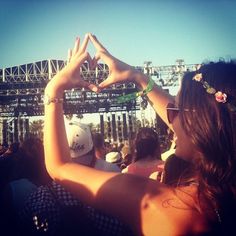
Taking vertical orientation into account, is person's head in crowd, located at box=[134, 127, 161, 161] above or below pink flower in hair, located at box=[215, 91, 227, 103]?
below

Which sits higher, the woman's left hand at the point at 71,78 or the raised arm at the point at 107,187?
the woman's left hand at the point at 71,78

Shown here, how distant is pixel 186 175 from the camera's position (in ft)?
4.37

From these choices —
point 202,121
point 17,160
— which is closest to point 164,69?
point 17,160

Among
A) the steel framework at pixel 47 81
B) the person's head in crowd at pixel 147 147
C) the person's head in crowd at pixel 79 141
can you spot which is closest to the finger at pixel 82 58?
the person's head in crowd at pixel 79 141

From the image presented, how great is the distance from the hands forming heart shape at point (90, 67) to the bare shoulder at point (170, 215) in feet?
1.87

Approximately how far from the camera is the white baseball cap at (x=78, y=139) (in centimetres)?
239

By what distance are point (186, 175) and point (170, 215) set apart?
0.84 feet

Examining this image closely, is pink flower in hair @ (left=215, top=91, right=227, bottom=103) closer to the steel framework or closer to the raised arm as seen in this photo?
the raised arm

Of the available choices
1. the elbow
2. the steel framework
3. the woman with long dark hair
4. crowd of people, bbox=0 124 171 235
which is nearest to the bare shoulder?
the woman with long dark hair

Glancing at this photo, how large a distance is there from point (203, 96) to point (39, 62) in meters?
22.3

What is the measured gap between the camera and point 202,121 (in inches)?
48.7

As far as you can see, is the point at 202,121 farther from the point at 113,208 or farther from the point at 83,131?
the point at 83,131

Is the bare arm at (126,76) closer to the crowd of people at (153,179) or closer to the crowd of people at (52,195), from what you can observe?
the crowd of people at (153,179)

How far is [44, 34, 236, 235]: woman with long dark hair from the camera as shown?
1.14m
